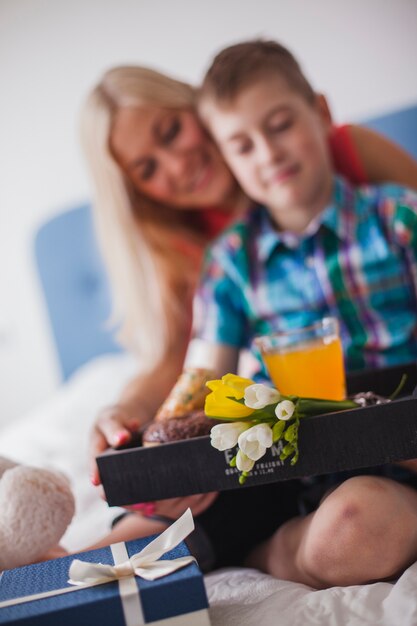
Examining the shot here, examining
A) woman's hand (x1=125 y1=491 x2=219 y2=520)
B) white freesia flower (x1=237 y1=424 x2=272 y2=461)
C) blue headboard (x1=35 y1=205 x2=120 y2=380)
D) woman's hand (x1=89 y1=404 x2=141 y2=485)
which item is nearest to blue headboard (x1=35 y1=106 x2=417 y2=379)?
blue headboard (x1=35 y1=205 x2=120 y2=380)

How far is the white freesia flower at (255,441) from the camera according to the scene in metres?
0.70

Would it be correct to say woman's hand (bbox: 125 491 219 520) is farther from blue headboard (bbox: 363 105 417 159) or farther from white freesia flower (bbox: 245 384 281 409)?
blue headboard (bbox: 363 105 417 159)

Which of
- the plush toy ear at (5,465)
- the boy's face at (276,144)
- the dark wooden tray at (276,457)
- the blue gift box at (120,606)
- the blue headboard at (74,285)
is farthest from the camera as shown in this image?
the blue headboard at (74,285)

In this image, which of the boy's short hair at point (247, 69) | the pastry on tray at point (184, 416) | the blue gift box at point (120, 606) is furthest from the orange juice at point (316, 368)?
the boy's short hair at point (247, 69)

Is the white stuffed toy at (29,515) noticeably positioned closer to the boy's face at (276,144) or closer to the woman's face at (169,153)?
the boy's face at (276,144)

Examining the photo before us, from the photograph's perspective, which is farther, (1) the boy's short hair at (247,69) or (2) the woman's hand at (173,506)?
(1) the boy's short hair at (247,69)

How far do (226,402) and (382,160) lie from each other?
842mm

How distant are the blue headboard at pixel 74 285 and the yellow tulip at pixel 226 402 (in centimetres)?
146

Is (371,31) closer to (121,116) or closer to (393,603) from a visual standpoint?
(121,116)

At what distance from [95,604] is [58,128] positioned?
177cm

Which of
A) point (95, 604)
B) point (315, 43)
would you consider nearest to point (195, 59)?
point (315, 43)

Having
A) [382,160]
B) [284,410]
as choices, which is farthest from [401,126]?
[284,410]

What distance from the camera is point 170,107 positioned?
4.83ft

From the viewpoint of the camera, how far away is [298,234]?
1.24 meters
